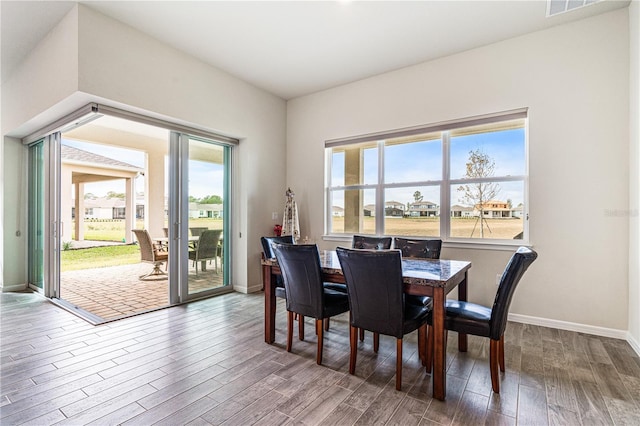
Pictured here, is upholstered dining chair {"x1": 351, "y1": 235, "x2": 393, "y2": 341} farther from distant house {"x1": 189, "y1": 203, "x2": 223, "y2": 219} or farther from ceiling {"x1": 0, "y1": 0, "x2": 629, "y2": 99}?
ceiling {"x1": 0, "y1": 0, "x2": 629, "y2": 99}

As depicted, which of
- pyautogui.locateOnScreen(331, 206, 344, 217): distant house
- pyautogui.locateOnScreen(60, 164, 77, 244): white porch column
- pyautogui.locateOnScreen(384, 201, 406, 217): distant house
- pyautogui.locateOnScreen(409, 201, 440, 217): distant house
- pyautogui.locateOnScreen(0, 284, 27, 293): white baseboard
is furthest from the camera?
pyautogui.locateOnScreen(60, 164, 77, 244): white porch column

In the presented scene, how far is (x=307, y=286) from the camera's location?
247 cm

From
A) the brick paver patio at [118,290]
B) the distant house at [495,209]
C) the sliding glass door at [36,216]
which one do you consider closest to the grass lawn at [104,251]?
the brick paver patio at [118,290]

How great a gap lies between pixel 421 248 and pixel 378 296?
142 cm

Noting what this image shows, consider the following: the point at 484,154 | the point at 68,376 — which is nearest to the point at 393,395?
the point at 68,376

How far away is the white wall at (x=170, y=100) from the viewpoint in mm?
2986

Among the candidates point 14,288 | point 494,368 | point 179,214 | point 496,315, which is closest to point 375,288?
point 496,315

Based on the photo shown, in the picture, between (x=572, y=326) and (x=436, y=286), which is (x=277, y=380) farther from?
(x=572, y=326)

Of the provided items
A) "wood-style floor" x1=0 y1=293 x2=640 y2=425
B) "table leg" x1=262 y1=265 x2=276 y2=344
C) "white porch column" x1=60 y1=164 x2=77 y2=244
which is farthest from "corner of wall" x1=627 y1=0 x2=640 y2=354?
"white porch column" x1=60 y1=164 x2=77 y2=244

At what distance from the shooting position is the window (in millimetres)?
3568

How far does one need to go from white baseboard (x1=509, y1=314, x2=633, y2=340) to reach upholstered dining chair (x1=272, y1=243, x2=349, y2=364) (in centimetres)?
224

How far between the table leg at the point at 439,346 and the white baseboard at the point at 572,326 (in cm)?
201

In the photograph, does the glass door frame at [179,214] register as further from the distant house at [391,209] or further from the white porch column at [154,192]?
the white porch column at [154,192]

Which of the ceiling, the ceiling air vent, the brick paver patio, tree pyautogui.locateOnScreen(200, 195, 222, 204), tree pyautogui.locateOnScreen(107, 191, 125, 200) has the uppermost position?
the ceiling
